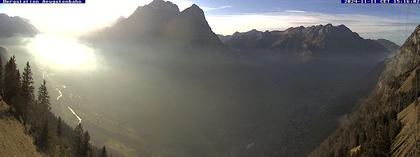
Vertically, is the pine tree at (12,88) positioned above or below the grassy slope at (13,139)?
above

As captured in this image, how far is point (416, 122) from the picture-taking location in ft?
603

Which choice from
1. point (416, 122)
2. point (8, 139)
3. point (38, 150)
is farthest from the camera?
point (416, 122)

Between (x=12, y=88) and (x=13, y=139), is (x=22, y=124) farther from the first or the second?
(x=13, y=139)

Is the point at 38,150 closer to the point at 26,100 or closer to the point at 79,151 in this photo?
the point at 26,100

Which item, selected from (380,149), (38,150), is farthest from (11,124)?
(380,149)

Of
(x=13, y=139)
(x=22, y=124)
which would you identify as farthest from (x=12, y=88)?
(x=13, y=139)

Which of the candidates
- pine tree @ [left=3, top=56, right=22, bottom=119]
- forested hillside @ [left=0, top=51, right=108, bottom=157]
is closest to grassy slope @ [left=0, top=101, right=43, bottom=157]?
forested hillside @ [left=0, top=51, right=108, bottom=157]

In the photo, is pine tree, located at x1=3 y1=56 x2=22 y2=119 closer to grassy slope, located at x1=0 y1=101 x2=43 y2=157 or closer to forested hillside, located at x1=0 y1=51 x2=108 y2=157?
forested hillside, located at x1=0 y1=51 x2=108 y2=157

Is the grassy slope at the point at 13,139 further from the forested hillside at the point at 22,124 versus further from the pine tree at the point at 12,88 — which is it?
the pine tree at the point at 12,88

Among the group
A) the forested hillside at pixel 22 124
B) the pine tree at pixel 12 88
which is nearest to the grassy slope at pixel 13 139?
the forested hillside at pixel 22 124

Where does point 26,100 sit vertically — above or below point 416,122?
above

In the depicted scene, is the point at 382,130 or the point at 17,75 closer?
the point at 17,75

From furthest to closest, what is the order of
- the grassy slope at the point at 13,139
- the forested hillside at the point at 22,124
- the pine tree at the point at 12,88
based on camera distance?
the pine tree at the point at 12,88
the forested hillside at the point at 22,124
the grassy slope at the point at 13,139

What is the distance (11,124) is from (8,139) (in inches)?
571
